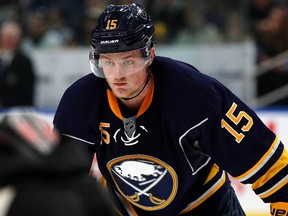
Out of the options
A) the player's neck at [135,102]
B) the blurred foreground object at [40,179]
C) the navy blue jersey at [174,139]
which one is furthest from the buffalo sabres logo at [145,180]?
the blurred foreground object at [40,179]

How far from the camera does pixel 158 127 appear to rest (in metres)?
2.35

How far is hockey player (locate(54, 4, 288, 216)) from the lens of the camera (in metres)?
2.30

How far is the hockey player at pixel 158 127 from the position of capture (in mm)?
2301

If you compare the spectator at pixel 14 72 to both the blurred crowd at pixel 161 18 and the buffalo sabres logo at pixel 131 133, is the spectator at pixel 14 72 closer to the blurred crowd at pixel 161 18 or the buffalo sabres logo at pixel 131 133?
the blurred crowd at pixel 161 18

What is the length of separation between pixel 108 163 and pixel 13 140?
5.69ft

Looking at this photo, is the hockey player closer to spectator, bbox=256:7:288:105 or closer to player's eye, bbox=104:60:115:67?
player's eye, bbox=104:60:115:67

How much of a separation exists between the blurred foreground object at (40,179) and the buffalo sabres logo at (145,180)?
1.65m

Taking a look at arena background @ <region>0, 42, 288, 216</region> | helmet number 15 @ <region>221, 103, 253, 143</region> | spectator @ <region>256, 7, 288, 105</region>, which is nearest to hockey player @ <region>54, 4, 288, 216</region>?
helmet number 15 @ <region>221, 103, 253, 143</region>

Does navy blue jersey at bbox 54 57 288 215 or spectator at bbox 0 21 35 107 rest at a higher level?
navy blue jersey at bbox 54 57 288 215

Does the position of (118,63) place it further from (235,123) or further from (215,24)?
(215,24)

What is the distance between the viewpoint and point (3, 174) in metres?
0.70

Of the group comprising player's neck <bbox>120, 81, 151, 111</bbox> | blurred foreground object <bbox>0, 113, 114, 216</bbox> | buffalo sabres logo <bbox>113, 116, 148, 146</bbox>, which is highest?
blurred foreground object <bbox>0, 113, 114, 216</bbox>

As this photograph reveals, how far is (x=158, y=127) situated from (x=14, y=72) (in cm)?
437

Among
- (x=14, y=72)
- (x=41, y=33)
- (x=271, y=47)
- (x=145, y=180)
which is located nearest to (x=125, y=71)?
(x=145, y=180)
